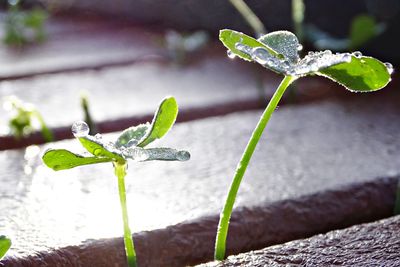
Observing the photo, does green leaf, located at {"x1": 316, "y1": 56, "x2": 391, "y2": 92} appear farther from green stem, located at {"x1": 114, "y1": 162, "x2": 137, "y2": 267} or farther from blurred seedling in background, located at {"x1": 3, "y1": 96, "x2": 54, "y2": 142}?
blurred seedling in background, located at {"x1": 3, "y1": 96, "x2": 54, "y2": 142}

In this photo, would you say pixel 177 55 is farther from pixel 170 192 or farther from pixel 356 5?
pixel 170 192

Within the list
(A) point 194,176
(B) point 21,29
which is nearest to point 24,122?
(A) point 194,176

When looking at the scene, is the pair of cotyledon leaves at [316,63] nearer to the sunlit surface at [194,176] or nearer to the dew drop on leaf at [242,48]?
the dew drop on leaf at [242,48]

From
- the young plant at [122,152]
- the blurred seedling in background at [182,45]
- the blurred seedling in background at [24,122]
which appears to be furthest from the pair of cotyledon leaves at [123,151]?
the blurred seedling in background at [182,45]

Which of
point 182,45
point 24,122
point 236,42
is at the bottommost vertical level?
point 236,42

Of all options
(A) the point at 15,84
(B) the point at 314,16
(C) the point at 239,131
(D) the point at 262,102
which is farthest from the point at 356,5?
(A) the point at 15,84

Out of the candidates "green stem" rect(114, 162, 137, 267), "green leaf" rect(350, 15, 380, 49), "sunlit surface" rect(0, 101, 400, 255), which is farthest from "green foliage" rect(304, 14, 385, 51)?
"green stem" rect(114, 162, 137, 267)

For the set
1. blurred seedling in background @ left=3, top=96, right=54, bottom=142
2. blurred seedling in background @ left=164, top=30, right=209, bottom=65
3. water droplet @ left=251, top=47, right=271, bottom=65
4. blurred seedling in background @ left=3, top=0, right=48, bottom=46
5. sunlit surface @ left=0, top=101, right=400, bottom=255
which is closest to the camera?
water droplet @ left=251, top=47, right=271, bottom=65

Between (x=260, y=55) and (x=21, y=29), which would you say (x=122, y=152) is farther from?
(x=21, y=29)
